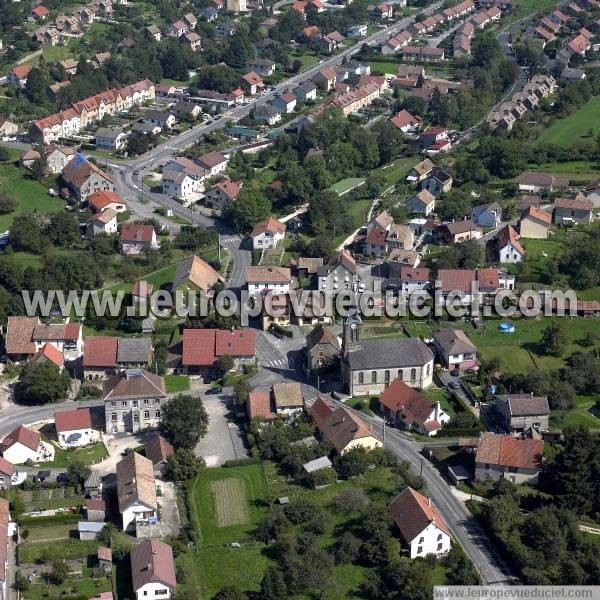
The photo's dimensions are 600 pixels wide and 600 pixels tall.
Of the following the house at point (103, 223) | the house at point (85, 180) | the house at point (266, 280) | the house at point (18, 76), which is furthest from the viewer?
the house at point (18, 76)

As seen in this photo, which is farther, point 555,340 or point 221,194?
point 221,194

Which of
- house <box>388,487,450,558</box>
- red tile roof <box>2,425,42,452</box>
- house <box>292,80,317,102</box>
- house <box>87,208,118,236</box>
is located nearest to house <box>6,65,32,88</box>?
house <box>292,80,317,102</box>

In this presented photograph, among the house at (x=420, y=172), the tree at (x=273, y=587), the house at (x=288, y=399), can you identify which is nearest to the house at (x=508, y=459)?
the house at (x=288, y=399)

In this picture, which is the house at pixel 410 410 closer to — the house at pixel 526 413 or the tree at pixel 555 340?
the house at pixel 526 413

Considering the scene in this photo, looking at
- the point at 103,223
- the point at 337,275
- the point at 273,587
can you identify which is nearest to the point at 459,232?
the point at 337,275

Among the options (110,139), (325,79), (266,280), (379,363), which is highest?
(325,79)

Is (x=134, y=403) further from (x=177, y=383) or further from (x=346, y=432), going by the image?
(x=346, y=432)
